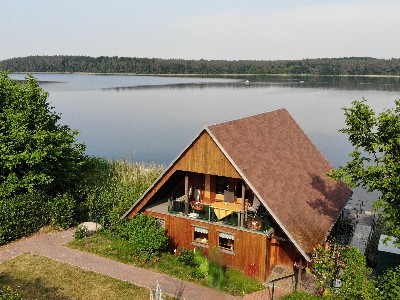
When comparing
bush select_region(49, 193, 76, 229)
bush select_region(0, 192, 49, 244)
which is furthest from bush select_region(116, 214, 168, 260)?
bush select_region(0, 192, 49, 244)

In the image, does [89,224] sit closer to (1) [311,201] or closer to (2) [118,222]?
(2) [118,222]

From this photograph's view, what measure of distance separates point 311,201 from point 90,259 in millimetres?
12083

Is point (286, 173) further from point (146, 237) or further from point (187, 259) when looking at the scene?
point (146, 237)

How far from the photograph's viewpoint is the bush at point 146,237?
21.6 meters

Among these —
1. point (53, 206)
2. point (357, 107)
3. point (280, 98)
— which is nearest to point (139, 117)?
point (280, 98)

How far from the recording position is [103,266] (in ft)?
69.9

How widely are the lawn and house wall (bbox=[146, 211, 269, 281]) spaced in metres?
3.84

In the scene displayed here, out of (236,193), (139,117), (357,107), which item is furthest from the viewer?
(139,117)

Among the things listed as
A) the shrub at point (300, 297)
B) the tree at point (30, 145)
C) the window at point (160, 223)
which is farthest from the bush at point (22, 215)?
the shrub at point (300, 297)

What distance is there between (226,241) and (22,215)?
41.0 feet

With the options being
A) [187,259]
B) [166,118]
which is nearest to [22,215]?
[187,259]

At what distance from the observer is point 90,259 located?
867 inches

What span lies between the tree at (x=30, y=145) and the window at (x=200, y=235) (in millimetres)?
10818

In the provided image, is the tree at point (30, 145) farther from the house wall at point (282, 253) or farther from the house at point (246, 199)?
the house wall at point (282, 253)
